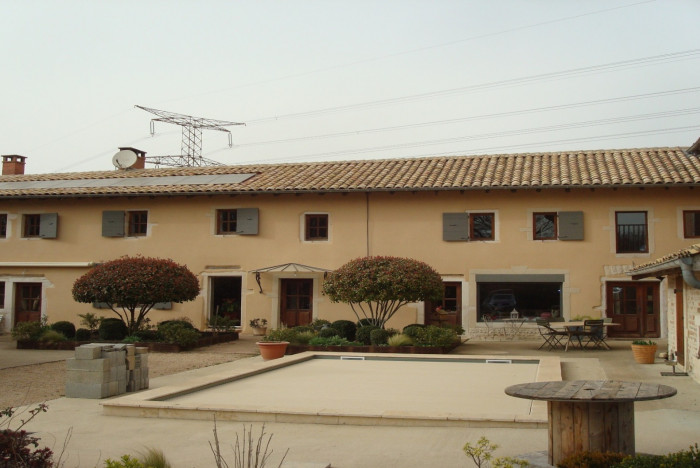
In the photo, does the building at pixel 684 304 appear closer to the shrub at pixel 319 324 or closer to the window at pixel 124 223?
the shrub at pixel 319 324

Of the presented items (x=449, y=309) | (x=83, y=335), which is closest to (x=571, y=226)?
(x=449, y=309)

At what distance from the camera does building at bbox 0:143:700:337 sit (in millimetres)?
19766

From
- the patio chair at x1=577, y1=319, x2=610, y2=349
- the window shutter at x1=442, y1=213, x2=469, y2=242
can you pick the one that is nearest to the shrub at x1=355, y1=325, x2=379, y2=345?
the window shutter at x1=442, y1=213, x2=469, y2=242

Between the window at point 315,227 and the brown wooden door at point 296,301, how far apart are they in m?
1.28

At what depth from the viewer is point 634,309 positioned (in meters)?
19.7

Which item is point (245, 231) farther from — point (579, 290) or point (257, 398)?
point (257, 398)

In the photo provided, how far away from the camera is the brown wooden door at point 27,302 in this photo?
2352 cm

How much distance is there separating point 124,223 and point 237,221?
12.0 feet

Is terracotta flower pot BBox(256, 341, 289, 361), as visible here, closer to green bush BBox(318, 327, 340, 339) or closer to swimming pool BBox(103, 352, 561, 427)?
swimming pool BBox(103, 352, 561, 427)

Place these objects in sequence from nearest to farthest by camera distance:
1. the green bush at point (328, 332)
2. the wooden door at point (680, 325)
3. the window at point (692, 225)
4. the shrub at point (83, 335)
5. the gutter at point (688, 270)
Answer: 1. the gutter at point (688, 270)
2. the wooden door at point (680, 325)
3. the green bush at point (328, 332)
4. the shrub at point (83, 335)
5. the window at point (692, 225)

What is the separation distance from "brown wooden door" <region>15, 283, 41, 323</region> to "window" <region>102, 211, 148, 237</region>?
2.94 meters

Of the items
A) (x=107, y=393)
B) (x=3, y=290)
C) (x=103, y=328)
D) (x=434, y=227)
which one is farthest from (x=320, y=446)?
(x=3, y=290)

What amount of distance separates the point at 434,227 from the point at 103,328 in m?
9.04

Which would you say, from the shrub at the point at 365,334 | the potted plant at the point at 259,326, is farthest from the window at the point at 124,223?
the shrub at the point at 365,334
